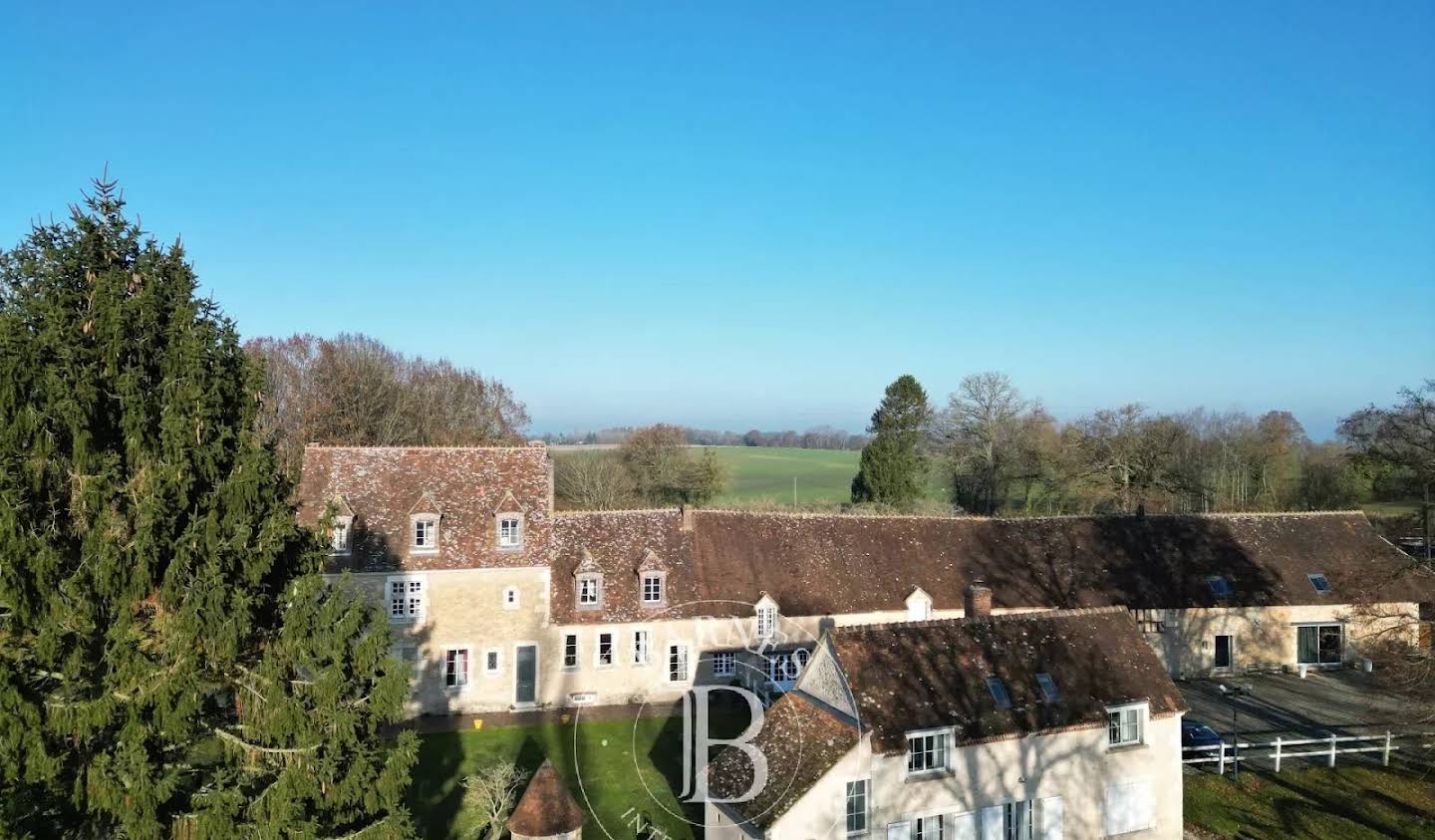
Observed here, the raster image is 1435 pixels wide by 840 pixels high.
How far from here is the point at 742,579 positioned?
1294 inches

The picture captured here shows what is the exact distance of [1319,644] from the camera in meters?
35.3

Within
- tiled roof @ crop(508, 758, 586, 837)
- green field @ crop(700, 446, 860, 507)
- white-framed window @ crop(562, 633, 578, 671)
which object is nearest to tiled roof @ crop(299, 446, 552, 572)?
white-framed window @ crop(562, 633, 578, 671)

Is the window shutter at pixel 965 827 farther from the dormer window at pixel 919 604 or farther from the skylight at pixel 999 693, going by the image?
the dormer window at pixel 919 604

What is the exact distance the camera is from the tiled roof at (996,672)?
19.6 m

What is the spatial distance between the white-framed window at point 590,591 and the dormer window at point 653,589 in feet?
5.10

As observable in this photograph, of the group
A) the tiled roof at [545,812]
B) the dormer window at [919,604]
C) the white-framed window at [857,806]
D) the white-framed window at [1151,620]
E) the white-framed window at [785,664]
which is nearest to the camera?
the tiled roof at [545,812]

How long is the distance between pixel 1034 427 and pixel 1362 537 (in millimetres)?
28890

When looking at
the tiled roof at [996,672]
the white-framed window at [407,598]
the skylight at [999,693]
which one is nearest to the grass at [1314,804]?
the tiled roof at [996,672]

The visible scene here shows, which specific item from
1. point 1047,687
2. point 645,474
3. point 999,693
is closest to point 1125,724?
point 1047,687

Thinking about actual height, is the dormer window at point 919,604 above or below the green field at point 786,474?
below

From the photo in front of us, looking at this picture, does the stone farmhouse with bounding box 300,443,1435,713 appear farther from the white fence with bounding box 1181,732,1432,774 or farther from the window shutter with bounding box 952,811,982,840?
the window shutter with bounding box 952,811,982,840

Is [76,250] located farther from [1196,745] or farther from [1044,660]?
[1196,745]

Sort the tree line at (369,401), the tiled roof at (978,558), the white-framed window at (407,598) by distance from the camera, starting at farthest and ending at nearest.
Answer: the tree line at (369,401), the tiled roof at (978,558), the white-framed window at (407,598)

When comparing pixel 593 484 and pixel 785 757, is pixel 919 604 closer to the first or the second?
pixel 785 757
